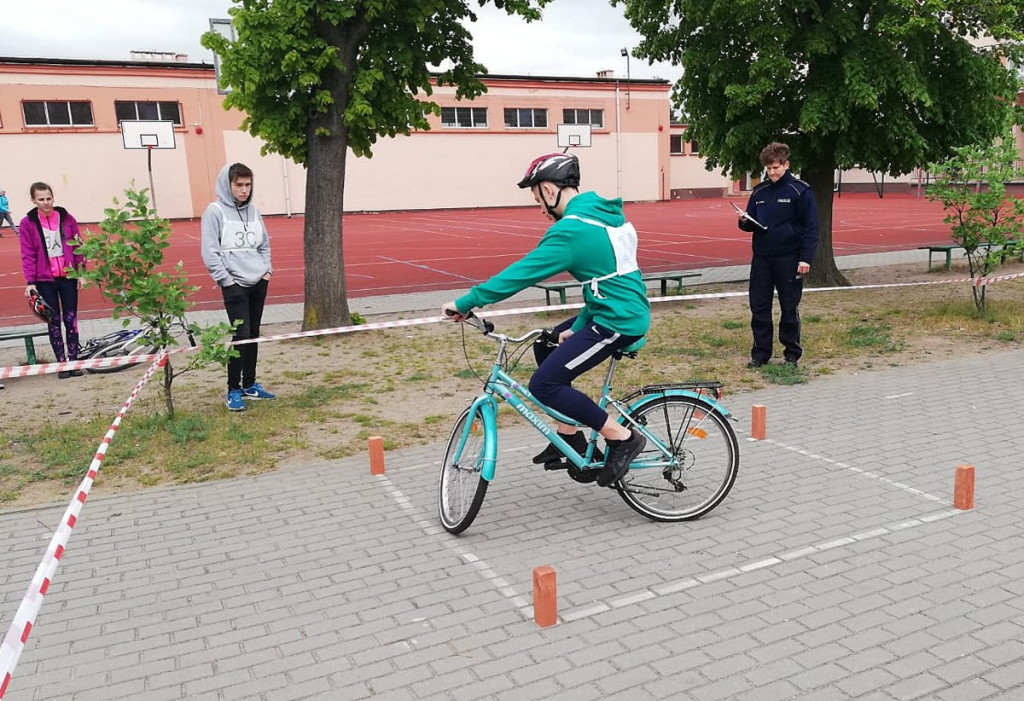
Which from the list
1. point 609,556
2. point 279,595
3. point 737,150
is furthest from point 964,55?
point 279,595

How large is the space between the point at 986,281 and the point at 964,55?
11.9 ft

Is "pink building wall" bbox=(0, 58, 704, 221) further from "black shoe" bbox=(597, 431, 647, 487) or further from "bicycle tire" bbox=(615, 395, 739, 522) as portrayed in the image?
"black shoe" bbox=(597, 431, 647, 487)

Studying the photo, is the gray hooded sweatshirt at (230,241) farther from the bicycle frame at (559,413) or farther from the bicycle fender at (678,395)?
the bicycle fender at (678,395)

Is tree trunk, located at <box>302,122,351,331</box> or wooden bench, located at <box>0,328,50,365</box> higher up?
tree trunk, located at <box>302,122,351,331</box>

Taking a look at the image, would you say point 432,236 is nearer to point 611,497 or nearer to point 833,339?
point 833,339

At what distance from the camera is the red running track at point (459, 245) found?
16.9 metres

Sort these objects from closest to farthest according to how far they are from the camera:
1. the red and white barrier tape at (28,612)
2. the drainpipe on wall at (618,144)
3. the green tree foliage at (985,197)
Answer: the red and white barrier tape at (28,612)
the green tree foliage at (985,197)
the drainpipe on wall at (618,144)

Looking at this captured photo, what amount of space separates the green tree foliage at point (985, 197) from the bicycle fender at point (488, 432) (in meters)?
7.83

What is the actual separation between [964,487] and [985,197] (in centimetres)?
652

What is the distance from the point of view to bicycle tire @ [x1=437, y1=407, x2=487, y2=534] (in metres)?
4.76

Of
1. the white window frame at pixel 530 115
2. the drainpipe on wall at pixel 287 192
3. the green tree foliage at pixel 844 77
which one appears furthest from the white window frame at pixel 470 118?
the green tree foliage at pixel 844 77

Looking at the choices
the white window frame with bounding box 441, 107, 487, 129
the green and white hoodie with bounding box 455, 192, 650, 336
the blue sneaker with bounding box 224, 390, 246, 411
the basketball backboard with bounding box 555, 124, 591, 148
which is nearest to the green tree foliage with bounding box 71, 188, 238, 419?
the blue sneaker with bounding box 224, 390, 246, 411

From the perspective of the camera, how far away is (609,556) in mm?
4512

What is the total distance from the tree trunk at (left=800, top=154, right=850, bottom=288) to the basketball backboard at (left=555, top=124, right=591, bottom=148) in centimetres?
3165
